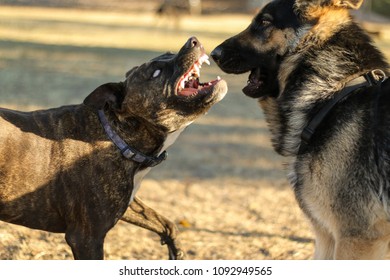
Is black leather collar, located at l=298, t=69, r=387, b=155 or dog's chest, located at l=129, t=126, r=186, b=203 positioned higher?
black leather collar, located at l=298, t=69, r=387, b=155

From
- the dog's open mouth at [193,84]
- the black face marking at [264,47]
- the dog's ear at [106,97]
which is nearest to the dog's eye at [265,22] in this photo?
the black face marking at [264,47]

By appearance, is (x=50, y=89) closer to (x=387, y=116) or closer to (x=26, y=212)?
(x=26, y=212)

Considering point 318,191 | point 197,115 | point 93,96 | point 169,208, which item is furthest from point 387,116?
point 169,208

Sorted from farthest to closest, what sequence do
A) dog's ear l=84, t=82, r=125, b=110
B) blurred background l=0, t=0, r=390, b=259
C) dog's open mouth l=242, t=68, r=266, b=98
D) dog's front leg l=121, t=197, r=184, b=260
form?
blurred background l=0, t=0, r=390, b=259
dog's front leg l=121, t=197, r=184, b=260
dog's open mouth l=242, t=68, r=266, b=98
dog's ear l=84, t=82, r=125, b=110

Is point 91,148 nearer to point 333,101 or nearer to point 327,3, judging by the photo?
point 333,101

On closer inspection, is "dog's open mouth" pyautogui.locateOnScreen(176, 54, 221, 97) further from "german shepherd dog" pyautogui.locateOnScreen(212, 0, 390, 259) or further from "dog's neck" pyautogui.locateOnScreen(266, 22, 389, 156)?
"dog's neck" pyautogui.locateOnScreen(266, 22, 389, 156)

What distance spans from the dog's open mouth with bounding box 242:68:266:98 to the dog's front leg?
1.21 metres

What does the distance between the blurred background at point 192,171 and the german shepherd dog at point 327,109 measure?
60cm

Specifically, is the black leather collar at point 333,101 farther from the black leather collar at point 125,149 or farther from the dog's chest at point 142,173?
the black leather collar at point 125,149

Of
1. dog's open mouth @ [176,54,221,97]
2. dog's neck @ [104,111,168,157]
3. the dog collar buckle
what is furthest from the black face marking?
dog's neck @ [104,111,168,157]

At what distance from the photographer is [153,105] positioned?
171 inches

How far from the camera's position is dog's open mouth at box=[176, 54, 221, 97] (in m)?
4.39

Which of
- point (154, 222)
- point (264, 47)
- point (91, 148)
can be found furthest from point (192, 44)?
point (154, 222)

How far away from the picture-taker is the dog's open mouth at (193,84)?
14.4 feet
